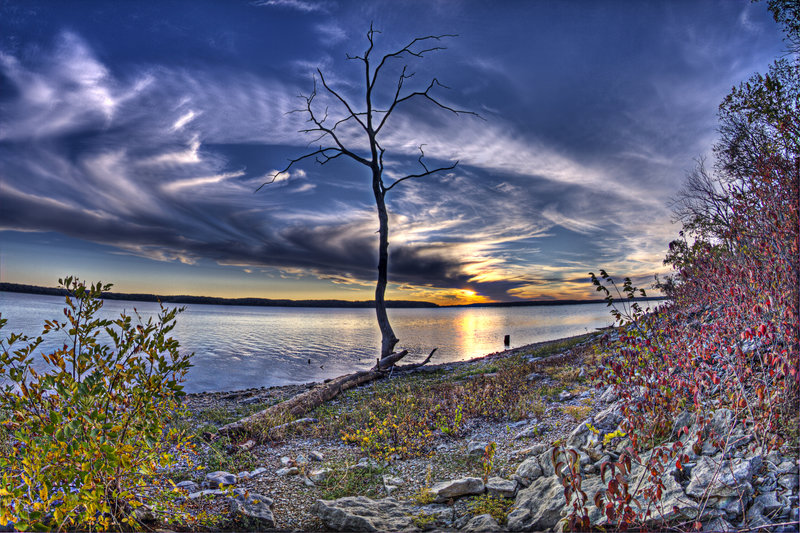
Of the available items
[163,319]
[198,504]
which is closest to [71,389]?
[163,319]

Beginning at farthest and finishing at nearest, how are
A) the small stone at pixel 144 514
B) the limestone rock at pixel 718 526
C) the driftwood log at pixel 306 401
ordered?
the driftwood log at pixel 306 401 < the small stone at pixel 144 514 < the limestone rock at pixel 718 526

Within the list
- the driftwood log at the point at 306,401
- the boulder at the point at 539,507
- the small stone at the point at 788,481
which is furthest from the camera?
the driftwood log at the point at 306,401

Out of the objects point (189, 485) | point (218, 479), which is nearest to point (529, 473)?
point (218, 479)

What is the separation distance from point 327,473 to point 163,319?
12.6 ft

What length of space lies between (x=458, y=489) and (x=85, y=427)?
4.16 metres

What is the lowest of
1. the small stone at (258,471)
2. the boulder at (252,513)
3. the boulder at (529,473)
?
the small stone at (258,471)

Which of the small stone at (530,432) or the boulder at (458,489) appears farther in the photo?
the small stone at (530,432)

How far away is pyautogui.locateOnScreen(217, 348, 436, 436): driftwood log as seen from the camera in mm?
8141

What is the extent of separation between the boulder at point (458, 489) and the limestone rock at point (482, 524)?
28.2 inches

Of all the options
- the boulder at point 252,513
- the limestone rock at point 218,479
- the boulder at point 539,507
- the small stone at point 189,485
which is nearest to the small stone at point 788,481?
the boulder at point 539,507

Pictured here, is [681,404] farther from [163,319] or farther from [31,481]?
[31,481]

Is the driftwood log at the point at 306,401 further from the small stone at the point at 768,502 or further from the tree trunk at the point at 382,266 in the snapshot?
the small stone at the point at 768,502

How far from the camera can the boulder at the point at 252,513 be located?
439cm

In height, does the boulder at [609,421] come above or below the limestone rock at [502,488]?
above
